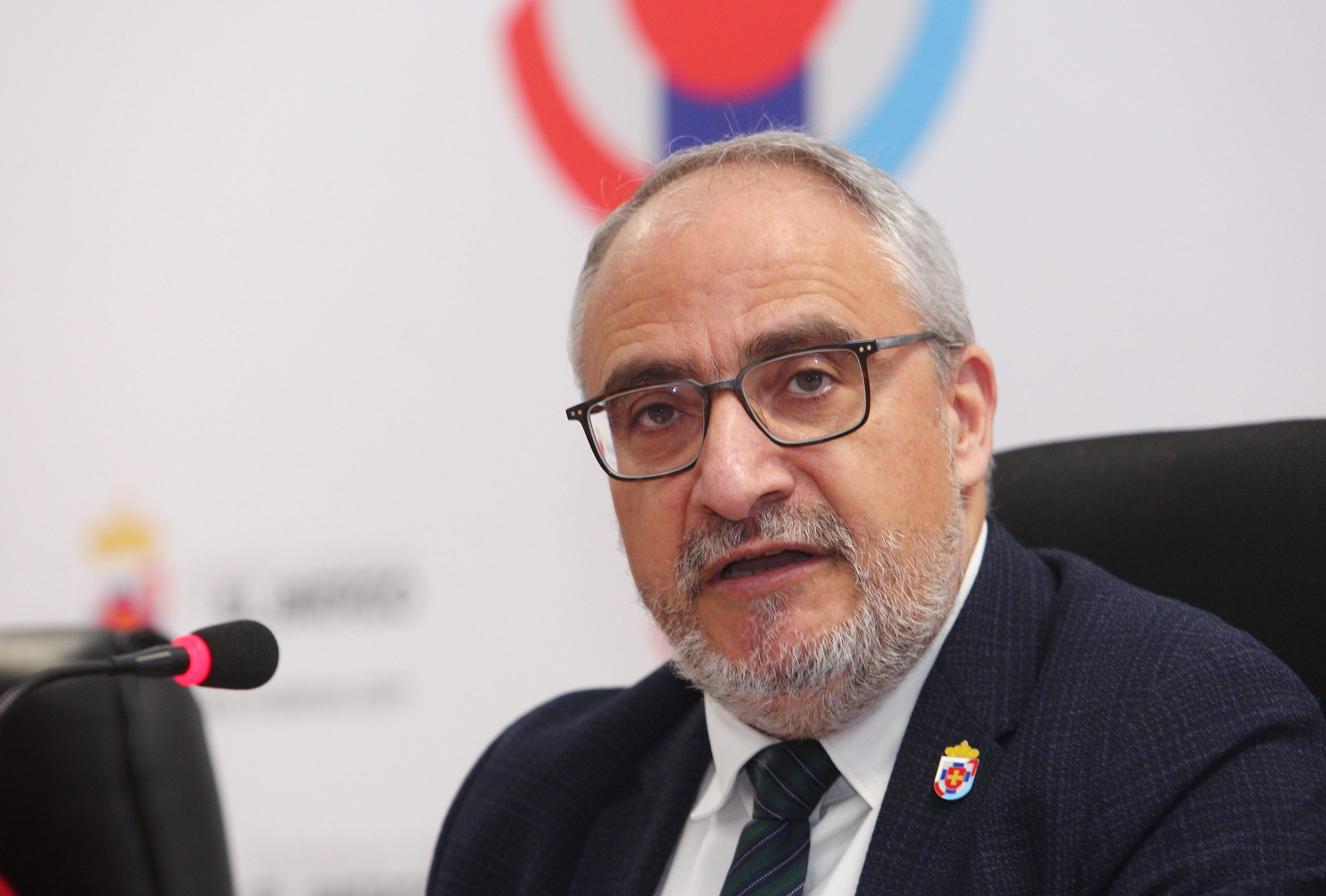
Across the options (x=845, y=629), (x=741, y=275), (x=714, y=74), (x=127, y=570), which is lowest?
(x=845, y=629)

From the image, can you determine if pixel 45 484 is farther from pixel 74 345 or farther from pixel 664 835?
pixel 664 835

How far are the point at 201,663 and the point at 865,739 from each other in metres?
0.82

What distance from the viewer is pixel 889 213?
156 cm

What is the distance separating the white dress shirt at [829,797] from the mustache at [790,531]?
211mm

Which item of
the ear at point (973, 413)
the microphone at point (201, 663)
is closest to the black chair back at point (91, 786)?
the microphone at point (201, 663)

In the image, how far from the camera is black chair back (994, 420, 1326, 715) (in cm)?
141

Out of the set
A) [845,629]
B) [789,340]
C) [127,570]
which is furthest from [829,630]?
[127,570]

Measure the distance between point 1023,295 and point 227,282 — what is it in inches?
75.0

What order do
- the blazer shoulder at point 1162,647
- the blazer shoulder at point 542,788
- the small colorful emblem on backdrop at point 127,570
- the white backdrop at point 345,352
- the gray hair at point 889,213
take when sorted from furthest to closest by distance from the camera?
1. the small colorful emblem on backdrop at point 127,570
2. the white backdrop at point 345,352
3. the blazer shoulder at point 542,788
4. the gray hair at point 889,213
5. the blazer shoulder at point 1162,647

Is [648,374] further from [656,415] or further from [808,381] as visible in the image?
[808,381]

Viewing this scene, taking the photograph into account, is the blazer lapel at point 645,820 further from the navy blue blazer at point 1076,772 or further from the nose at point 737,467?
the nose at point 737,467

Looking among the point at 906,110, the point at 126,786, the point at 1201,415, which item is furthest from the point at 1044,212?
the point at 126,786

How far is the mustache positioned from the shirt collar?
22 cm

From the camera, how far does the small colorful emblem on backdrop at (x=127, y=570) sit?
2.79 m
